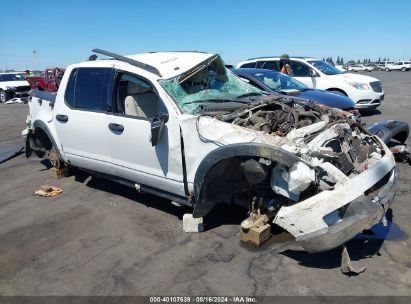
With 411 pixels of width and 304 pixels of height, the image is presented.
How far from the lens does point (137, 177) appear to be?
4.46m

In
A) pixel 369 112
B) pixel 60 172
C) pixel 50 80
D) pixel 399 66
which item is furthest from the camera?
pixel 399 66

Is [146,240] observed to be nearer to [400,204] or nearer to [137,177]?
[137,177]

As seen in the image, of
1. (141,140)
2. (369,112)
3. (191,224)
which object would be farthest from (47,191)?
(369,112)

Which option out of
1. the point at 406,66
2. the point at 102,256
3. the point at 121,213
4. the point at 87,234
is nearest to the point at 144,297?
the point at 102,256

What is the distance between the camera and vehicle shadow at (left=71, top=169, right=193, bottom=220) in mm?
4762

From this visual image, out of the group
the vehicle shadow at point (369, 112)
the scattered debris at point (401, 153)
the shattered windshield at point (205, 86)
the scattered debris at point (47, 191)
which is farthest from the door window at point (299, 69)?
the scattered debris at point (47, 191)

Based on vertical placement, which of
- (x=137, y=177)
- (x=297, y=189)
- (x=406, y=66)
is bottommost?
(x=406, y=66)

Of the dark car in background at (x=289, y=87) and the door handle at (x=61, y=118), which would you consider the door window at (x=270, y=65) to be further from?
the door handle at (x=61, y=118)

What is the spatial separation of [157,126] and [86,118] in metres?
1.37

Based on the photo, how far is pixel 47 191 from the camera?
5582 millimetres

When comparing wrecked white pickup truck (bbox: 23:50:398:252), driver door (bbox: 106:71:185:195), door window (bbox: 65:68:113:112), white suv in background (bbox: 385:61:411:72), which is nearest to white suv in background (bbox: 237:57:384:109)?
wrecked white pickup truck (bbox: 23:50:398:252)

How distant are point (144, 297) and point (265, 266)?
1096 millimetres

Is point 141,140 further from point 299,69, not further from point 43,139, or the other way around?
point 299,69

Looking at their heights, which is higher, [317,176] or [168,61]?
[168,61]
